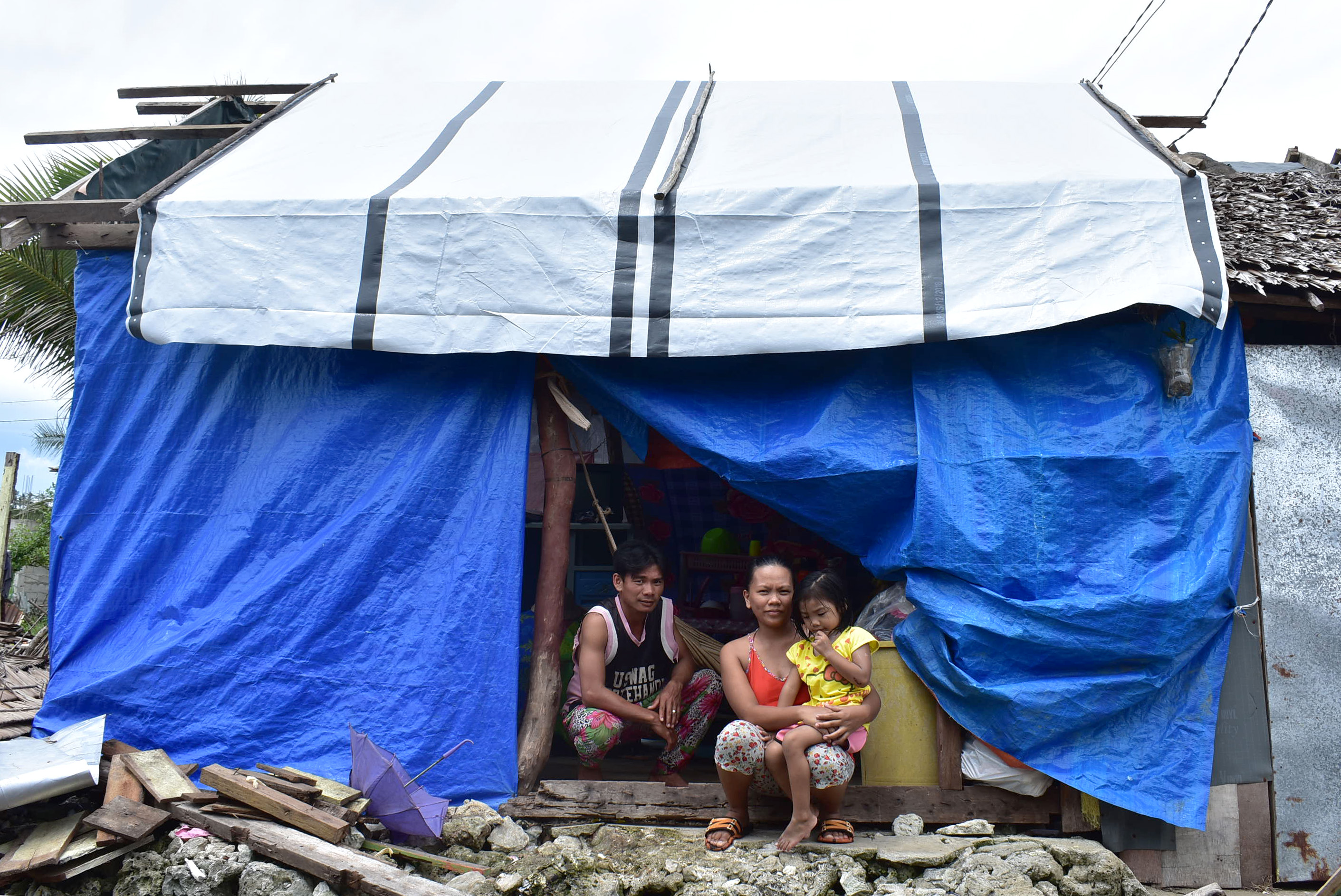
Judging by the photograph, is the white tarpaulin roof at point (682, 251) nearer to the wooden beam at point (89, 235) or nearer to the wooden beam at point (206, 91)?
the wooden beam at point (89, 235)

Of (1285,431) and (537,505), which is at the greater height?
(1285,431)

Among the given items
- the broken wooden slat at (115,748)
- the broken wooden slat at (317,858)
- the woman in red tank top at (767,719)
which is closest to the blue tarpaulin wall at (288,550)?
the broken wooden slat at (115,748)

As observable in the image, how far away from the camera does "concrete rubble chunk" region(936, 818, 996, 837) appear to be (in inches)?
140

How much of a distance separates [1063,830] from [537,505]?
3.28 meters

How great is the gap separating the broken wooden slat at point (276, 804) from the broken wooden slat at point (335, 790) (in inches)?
3.8

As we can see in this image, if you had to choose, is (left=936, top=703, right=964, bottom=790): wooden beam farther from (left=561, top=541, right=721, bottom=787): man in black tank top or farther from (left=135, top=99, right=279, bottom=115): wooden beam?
(left=135, top=99, right=279, bottom=115): wooden beam

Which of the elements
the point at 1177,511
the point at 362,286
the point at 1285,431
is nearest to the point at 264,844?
the point at 362,286

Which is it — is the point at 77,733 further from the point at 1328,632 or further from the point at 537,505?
the point at 1328,632

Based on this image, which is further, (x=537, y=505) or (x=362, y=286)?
(x=537, y=505)

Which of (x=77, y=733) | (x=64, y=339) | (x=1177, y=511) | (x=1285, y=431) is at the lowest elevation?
(x=77, y=733)

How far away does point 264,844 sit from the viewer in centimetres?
324

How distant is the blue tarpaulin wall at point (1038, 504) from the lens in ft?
11.5

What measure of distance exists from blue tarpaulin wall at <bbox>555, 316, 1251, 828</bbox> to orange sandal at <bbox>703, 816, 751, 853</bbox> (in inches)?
38.8

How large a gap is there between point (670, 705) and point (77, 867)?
7.49 feet
